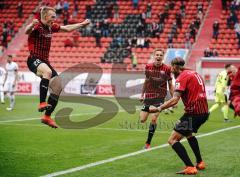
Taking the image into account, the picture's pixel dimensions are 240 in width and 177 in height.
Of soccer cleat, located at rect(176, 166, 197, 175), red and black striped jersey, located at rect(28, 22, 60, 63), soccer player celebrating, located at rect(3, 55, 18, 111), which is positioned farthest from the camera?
soccer player celebrating, located at rect(3, 55, 18, 111)

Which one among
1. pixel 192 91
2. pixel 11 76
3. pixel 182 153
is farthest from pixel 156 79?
pixel 11 76

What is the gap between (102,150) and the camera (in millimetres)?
11438

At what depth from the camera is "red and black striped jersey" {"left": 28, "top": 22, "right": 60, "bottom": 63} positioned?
31.9 ft

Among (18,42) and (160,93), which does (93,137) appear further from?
(18,42)

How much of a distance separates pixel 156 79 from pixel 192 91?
136 inches

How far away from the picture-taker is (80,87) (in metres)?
33.2

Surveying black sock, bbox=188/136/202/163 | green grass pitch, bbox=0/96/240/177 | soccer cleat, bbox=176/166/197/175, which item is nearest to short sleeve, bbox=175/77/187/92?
black sock, bbox=188/136/202/163

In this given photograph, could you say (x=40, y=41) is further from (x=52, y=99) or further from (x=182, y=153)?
(x=182, y=153)

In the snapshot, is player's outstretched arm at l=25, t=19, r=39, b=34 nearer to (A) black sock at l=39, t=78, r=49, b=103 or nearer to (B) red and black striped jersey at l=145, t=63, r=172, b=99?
(A) black sock at l=39, t=78, r=49, b=103

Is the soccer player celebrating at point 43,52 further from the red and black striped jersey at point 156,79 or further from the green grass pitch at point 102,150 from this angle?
the red and black striped jersey at point 156,79

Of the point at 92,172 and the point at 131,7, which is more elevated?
the point at 131,7

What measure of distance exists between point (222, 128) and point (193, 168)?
7903mm

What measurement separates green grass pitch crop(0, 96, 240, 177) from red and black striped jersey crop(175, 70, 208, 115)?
42.8 inches

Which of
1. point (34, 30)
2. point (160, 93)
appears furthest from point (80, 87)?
point (34, 30)
